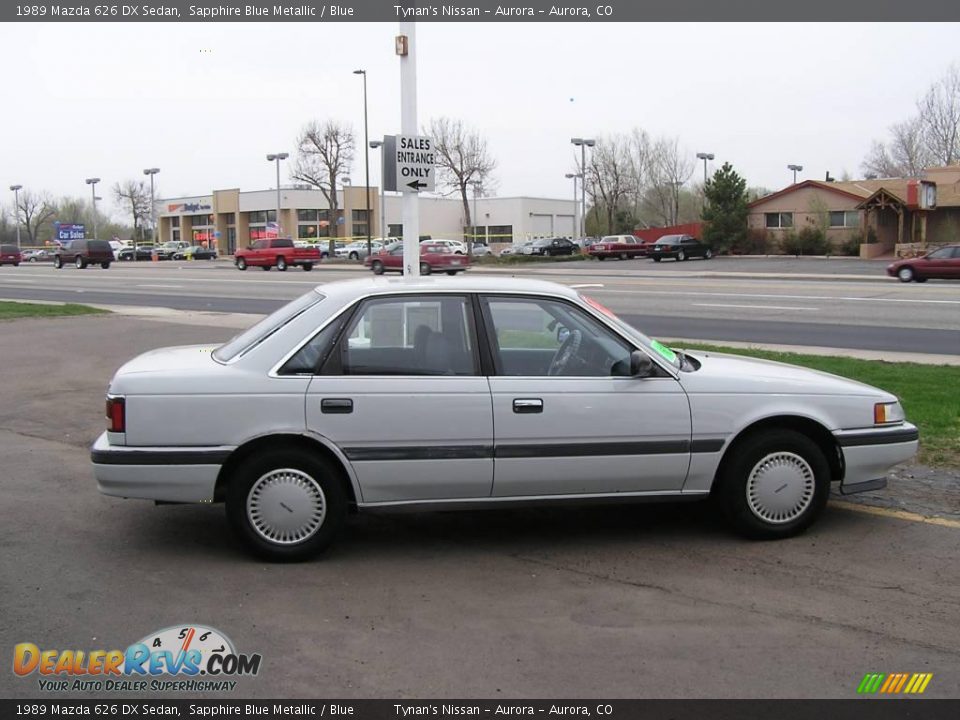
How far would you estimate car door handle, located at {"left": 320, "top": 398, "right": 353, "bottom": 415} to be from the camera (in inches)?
204

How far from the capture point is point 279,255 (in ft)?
161

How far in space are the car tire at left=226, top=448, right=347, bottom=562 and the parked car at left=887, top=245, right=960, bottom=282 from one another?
32.9 meters

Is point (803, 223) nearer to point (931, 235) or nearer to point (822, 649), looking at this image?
point (931, 235)

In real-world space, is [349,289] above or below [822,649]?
above

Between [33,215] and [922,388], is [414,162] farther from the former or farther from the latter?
[33,215]

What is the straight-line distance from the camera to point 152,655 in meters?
4.15

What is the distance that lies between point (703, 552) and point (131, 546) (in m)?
3.33

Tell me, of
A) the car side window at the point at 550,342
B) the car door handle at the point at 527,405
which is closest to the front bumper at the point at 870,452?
the car side window at the point at 550,342

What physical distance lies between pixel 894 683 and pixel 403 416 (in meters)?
2.69

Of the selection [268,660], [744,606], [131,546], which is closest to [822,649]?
[744,606]

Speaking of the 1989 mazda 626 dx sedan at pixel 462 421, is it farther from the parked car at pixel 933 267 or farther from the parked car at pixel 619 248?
the parked car at pixel 619 248

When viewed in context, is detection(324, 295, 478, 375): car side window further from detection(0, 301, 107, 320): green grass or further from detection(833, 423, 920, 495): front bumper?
detection(0, 301, 107, 320): green grass

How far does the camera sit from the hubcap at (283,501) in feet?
17.1

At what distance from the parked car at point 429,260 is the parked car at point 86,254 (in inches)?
821
